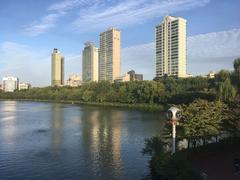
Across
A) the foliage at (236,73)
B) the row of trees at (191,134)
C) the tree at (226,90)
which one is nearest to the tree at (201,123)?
the row of trees at (191,134)

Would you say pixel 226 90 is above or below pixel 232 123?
above

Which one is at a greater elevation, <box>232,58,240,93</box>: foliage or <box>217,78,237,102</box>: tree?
<box>232,58,240,93</box>: foliage

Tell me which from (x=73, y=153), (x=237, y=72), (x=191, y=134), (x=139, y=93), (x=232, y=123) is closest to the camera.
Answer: (x=191, y=134)

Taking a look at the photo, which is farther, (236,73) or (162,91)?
(162,91)

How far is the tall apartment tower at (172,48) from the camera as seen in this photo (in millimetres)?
144125

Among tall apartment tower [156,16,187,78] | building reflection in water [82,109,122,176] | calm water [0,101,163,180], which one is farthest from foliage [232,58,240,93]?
tall apartment tower [156,16,187,78]

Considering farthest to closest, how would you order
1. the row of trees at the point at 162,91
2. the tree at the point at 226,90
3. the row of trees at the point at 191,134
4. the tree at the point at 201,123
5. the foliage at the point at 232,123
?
the row of trees at the point at 162,91
the tree at the point at 226,90
the foliage at the point at 232,123
the tree at the point at 201,123
the row of trees at the point at 191,134

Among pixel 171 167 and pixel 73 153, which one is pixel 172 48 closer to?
pixel 73 153

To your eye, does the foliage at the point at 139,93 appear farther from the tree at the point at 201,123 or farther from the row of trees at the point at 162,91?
the tree at the point at 201,123

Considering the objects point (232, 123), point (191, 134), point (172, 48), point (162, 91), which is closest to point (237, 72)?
point (162, 91)

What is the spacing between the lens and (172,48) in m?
147

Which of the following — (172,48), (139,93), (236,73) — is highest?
(172,48)

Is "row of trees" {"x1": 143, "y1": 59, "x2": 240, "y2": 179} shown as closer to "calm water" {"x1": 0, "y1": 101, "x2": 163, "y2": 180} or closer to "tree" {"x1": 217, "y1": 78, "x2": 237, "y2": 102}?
"calm water" {"x1": 0, "y1": 101, "x2": 163, "y2": 180}

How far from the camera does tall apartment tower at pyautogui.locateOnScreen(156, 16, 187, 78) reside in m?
144
